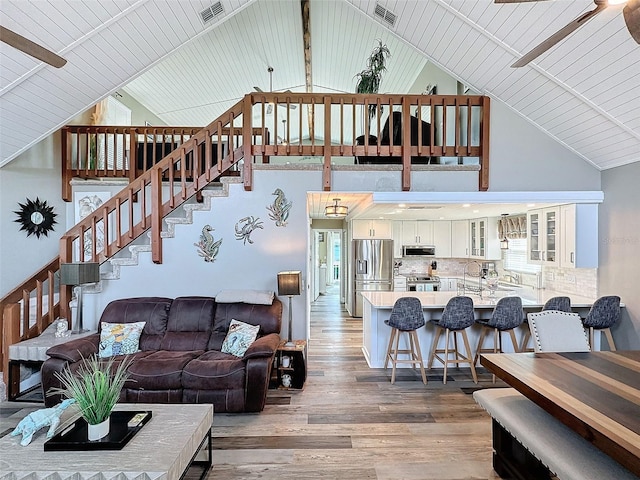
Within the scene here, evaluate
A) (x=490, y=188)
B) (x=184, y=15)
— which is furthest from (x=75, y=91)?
(x=490, y=188)

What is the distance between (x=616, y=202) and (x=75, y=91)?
21.2ft

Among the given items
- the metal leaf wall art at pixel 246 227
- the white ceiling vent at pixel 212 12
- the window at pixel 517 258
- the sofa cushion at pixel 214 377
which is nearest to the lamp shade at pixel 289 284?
the metal leaf wall art at pixel 246 227

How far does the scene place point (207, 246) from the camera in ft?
15.4

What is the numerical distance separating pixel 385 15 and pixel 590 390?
169 inches

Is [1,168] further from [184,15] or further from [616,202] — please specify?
[616,202]

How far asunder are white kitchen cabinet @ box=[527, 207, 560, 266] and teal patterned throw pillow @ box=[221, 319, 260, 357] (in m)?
4.06

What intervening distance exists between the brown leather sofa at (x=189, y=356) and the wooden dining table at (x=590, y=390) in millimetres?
2097

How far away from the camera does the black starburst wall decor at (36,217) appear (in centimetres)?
505

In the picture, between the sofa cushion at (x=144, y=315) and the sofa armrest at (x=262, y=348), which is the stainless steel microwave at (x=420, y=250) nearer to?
the sofa armrest at (x=262, y=348)

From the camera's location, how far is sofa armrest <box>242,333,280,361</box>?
11.5 ft

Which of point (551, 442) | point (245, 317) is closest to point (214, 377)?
point (245, 317)

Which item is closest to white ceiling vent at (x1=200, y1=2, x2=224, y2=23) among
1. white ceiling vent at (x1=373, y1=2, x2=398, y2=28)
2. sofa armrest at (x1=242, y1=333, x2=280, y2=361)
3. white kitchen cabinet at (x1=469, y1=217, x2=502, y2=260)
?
white ceiling vent at (x1=373, y1=2, x2=398, y2=28)

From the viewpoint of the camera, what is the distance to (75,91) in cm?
411

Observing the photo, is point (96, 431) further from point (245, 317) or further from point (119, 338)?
point (245, 317)
